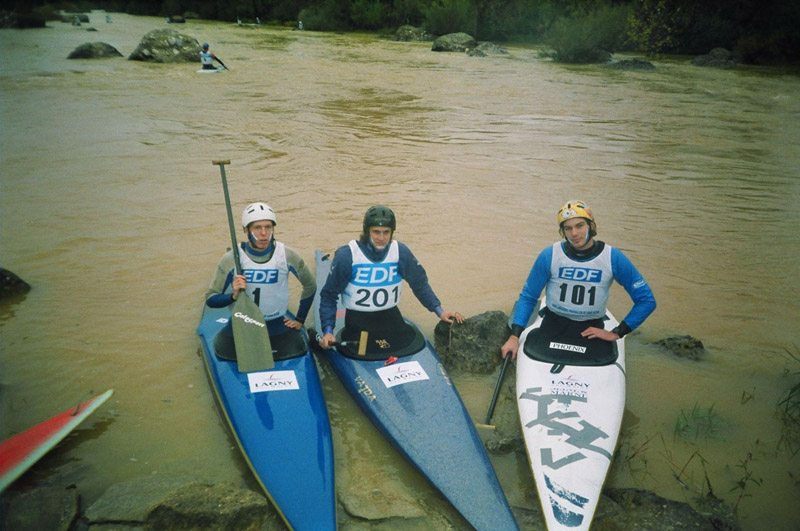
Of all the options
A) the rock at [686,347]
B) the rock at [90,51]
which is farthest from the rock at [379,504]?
the rock at [90,51]

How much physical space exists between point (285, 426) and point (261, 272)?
110cm

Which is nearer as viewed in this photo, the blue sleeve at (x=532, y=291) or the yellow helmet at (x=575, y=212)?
the yellow helmet at (x=575, y=212)

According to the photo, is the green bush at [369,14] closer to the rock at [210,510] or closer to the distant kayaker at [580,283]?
the distant kayaker at [580,283]

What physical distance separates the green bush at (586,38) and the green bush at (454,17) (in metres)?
7.35

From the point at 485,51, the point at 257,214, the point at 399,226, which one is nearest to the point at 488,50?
the point at 485,51

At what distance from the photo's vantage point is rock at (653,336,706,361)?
4.74 meters

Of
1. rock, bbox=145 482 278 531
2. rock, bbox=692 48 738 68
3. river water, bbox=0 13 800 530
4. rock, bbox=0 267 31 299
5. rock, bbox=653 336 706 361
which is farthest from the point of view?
rock, bbox=692 48 738 68

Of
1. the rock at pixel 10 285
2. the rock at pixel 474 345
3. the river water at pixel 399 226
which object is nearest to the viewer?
the river water at pixel 399 226

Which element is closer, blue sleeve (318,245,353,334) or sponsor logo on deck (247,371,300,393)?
sponsor logo on deck (247,371,300,393)

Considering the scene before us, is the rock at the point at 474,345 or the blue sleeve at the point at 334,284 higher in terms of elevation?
the blue sleeve at the point at 334,284

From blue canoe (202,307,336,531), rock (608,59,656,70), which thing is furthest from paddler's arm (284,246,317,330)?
rock (608,59,656,70)

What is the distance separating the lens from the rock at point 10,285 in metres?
5.30

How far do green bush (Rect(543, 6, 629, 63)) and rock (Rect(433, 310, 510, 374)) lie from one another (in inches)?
877

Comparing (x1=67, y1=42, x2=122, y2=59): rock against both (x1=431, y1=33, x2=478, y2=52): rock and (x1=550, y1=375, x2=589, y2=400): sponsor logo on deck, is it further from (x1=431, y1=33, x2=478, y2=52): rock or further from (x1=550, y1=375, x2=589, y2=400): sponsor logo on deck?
(x1=550, y1=375, x2=589, y2=400): sponsor logo on deck
